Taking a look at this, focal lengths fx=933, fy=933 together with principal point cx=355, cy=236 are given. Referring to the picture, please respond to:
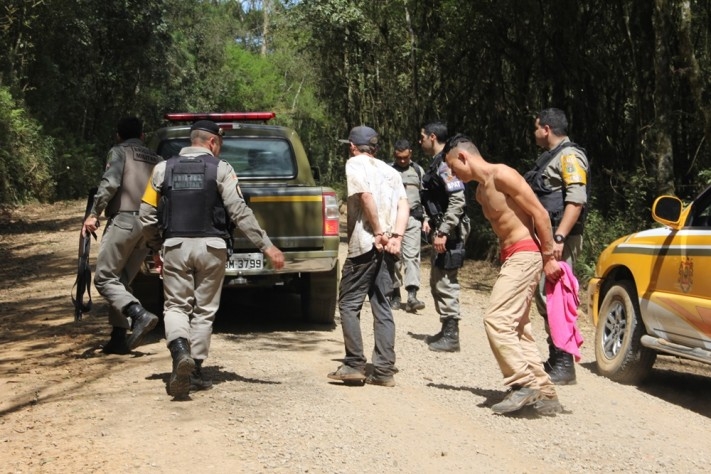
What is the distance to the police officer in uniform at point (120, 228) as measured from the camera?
7.81 metres

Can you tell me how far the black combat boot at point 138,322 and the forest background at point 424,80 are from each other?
293 inches

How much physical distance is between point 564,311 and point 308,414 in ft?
6.15

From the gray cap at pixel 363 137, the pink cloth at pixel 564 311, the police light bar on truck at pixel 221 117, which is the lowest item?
the pink cloth at pixel 564 311

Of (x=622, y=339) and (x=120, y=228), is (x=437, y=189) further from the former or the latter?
(x=120, y=228)

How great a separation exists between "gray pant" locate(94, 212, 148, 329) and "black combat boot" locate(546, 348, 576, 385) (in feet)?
11.4

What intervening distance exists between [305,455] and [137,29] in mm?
35413

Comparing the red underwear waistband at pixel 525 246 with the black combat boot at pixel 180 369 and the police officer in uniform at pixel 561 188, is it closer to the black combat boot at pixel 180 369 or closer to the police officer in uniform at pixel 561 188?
the police officer in uniform at pixel 561 188

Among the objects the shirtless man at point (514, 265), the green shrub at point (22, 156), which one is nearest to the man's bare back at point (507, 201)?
the shirtless man at point (514, 265)

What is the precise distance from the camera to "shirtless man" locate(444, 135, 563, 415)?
6047 millimetres

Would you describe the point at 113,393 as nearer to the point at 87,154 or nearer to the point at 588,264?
the point at 588,264

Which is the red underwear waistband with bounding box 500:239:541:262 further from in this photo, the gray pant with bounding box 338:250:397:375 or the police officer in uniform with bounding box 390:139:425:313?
the police officer in uniform with bounding box 390:139:425:313

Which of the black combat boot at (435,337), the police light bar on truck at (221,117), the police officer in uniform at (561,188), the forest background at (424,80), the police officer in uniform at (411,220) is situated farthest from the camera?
the forest background at (424,80)

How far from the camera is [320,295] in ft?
30.6

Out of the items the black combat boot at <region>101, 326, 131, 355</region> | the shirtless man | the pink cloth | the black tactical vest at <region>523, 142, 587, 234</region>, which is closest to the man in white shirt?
the shirtless man
